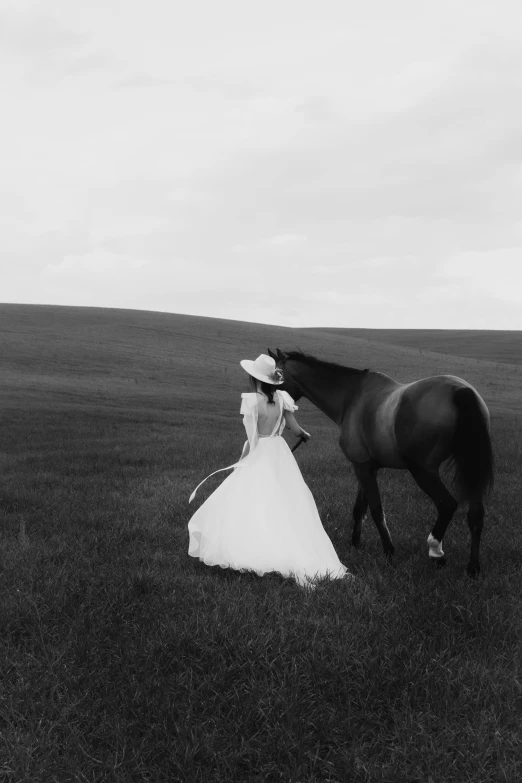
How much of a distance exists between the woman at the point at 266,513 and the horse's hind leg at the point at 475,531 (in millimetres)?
1343

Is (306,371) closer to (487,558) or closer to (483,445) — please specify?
(483,445)

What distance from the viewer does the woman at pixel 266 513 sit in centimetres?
637

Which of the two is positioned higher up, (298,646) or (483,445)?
(483,445)

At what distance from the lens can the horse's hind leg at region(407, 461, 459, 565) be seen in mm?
6520

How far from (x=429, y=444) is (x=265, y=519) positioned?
2000 millimetres

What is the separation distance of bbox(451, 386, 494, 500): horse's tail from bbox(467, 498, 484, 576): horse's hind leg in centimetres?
14

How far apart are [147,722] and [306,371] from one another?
541 centimetres

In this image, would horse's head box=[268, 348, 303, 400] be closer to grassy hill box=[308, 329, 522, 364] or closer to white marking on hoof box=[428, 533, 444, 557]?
white marking on hoof box=[428, 533, 444, 557]

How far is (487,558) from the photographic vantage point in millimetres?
6879

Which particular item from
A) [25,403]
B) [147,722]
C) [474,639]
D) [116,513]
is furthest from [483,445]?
[25,403]

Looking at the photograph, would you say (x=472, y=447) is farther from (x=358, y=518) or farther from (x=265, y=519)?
(x=265, y=519)

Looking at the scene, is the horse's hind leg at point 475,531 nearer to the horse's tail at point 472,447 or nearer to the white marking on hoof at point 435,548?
the horse's tail at point 472,447

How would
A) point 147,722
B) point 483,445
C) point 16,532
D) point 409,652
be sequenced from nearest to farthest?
point 147,722 → point 409,652 → point 483,445 → point 16,532

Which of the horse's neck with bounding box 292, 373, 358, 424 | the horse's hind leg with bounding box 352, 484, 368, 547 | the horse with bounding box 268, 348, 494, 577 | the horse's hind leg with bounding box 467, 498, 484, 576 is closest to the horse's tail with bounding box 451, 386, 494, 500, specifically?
the horse with bounding box 268, 348, 494, 577
